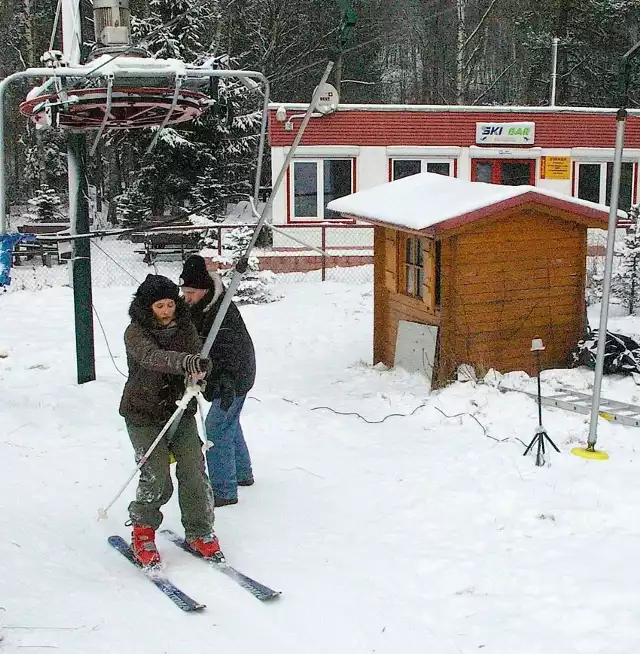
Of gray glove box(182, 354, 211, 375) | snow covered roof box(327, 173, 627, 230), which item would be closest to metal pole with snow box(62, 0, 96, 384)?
snow covered roof box(327, 173, 627, 230)

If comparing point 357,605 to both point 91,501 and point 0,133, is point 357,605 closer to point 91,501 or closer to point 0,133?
point 91,501

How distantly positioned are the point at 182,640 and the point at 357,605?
85 centimetres

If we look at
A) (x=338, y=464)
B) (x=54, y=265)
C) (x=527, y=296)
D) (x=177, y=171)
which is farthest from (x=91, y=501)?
(x=177, y=171)

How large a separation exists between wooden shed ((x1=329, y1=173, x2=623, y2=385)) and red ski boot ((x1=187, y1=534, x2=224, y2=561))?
402 cm

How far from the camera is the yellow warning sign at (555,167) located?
1998 centimetres

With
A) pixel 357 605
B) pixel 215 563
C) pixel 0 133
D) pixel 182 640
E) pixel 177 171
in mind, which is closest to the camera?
pixel 182 640

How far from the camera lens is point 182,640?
3.70m

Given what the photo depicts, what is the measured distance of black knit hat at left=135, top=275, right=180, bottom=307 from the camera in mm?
4352

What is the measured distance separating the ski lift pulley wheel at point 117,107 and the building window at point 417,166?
12.9 m

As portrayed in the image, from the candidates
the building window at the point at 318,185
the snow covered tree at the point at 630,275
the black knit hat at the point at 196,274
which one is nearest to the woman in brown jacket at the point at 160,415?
the black knit hat at the point at 196,274

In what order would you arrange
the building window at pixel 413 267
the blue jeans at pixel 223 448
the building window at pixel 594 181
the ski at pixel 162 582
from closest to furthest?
the ski at pixel 162 582
the blue jeans at pixel 223 448
the building window at pixel 413 267
the building window at pixel 594 181

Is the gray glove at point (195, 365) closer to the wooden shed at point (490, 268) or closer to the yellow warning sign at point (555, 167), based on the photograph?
the wooden shed at point (490, 268)

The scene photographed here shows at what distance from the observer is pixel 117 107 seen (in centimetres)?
675

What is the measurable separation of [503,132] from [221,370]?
1557 cm
